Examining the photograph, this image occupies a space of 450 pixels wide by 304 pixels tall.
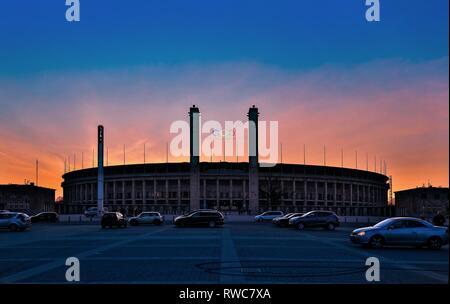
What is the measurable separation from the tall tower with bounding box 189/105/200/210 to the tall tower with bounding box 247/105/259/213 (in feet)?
36.8

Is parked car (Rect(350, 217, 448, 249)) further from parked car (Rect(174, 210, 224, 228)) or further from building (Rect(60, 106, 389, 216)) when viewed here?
building (Rect(60, 106, 389, 216))

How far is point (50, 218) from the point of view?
68.9m

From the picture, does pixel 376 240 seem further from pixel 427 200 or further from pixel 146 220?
pixel 427 200

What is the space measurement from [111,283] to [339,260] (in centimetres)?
901

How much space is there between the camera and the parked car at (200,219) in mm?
49500

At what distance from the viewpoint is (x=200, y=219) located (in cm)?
4966

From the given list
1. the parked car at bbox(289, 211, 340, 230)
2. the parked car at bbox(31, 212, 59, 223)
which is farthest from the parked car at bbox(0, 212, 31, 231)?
the parked car at bbox(31, 212, 59, 223)

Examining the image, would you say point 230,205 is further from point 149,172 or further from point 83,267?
point 83,267

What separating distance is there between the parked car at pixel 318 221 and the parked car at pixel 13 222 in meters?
22.2

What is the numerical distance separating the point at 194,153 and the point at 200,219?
225 ft

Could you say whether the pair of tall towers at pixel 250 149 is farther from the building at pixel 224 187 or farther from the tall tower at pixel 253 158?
the building at pixel 224 187

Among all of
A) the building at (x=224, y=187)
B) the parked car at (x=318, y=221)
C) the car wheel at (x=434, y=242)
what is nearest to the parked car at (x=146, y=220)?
the parked car at (x=318, y=221)

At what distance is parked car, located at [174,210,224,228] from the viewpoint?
49500 millimetres

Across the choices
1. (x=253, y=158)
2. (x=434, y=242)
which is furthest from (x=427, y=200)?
(x=434, y=242)
